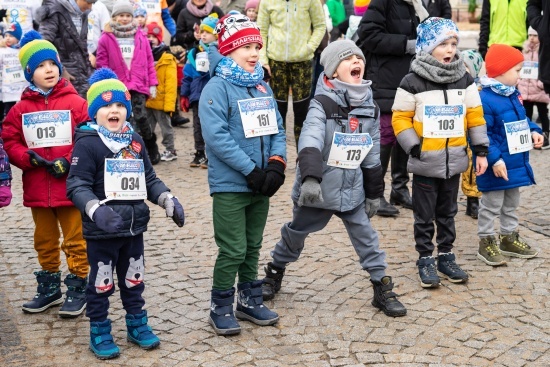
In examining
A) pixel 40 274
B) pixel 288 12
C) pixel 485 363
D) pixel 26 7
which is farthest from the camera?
pixel 26 7

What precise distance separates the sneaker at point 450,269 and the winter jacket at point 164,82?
5.24m

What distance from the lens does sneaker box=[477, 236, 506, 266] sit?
7.05 m

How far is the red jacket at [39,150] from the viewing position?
235 inches

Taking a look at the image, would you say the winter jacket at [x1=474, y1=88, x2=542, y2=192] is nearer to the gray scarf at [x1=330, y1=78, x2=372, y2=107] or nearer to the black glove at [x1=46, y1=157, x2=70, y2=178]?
the gray scarf at [x1=330, y1=78, x2=372, y2=107]

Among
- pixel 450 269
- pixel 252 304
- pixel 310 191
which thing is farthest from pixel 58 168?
pixel 450 269

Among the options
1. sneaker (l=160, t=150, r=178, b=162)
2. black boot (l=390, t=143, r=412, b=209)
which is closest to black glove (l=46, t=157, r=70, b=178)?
black boot (l=390, t=143, r=412, b=209)

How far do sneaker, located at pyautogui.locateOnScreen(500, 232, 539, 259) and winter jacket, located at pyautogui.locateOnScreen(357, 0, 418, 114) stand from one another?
5.64 feet

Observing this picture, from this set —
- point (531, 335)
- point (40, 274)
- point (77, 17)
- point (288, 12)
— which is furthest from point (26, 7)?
point (531, 335)

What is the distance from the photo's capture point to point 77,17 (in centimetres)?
982

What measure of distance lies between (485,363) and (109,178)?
8.25 ft

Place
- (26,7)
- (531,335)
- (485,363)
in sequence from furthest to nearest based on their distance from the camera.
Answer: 1. (26,7)
2. (531,335)
3. (485,363)

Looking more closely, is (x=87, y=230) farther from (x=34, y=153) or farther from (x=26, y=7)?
(x=26, y=7)

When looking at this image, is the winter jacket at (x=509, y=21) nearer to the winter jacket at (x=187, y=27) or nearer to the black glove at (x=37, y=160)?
the winter jacket at (x=187, y=27)

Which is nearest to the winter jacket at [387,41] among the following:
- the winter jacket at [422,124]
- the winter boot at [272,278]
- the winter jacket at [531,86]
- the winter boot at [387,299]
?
the winter jacket at [422,124]
